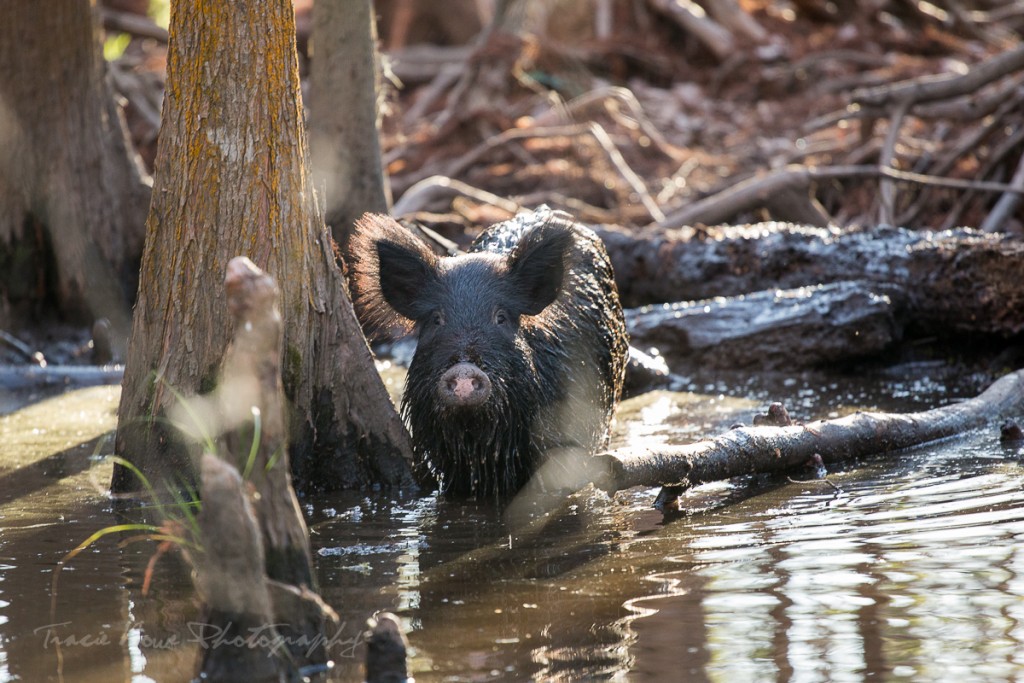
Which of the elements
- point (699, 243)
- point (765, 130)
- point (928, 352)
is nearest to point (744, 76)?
point (765, 130)

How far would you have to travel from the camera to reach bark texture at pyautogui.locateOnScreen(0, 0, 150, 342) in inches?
404

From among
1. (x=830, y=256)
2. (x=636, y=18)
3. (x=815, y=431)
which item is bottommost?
(x=815, y=431)

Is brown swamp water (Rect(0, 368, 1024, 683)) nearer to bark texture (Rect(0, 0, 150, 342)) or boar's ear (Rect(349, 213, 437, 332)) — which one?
boar's ear (Rect(349, 213, 437, 332))

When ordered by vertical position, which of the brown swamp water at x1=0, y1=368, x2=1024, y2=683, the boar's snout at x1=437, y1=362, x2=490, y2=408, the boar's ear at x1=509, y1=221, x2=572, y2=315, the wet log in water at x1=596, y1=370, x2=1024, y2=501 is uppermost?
the boar's ear at x1=509, y1=221, x2=572, y2=315

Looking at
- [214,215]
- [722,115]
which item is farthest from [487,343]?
[722,115]

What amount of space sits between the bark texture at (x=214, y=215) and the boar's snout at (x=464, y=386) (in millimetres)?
956

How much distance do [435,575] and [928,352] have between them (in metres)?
6.38

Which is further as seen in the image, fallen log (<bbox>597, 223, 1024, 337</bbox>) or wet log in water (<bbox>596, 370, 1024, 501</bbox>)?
fallen log (<bbox>597, 223, 1024, 337</bbox>)

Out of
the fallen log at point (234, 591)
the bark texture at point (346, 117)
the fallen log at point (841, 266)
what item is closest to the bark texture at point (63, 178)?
the bark texture at point (346, 117)

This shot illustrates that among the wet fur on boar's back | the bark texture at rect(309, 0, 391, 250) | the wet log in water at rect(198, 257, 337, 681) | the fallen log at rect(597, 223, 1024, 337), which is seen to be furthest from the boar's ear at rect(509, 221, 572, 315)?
the fallen log at rect(597, 223, 1024, 337)

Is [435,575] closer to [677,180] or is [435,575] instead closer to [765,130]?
[677,180]

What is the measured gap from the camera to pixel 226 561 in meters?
3.34

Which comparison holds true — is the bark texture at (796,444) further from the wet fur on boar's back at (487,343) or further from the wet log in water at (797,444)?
the wet fur on boar's back at (487,343)

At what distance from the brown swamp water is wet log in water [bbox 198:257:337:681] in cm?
22
